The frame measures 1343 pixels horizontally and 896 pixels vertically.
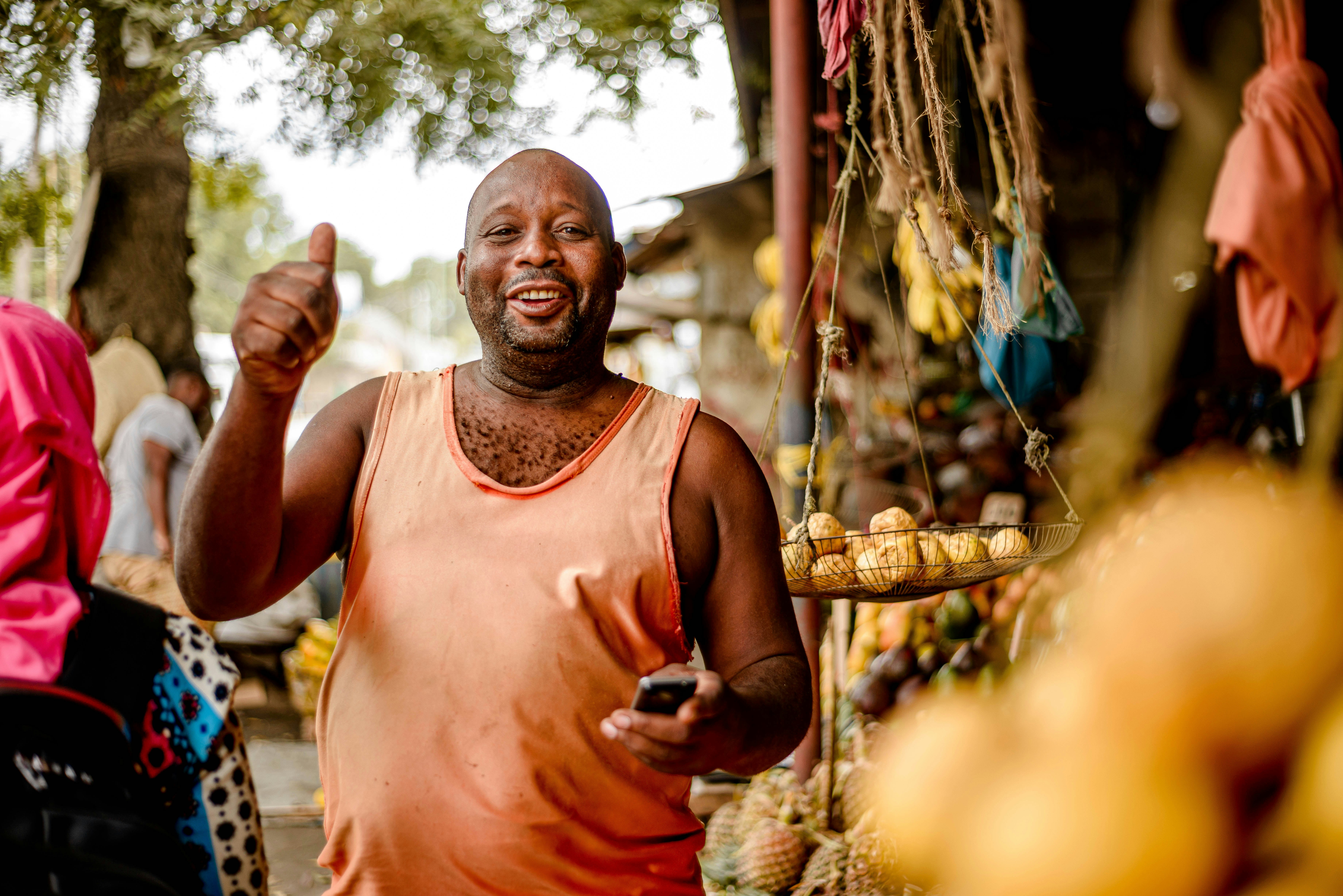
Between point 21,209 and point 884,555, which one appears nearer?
point 884,555

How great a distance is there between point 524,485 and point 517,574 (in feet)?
0.47

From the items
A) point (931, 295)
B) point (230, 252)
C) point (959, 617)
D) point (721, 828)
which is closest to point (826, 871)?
point (721, 828)

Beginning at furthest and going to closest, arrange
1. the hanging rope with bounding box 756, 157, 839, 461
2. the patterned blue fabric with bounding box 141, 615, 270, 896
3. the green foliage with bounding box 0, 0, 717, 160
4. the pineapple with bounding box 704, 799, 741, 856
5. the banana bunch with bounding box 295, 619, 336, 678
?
the banana bunch with bounding box 295, 619, 336, 678, the green foliage with bounding box 0, 0, 717, 160, the pineapple with bounding box 704, 799, 741, 856, the hanging rope with bounding box 756, 157, 839, 461, the patterned blue fabric with bounding box 141, 615, 270, 896

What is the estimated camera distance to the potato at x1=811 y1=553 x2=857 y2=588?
2.10 m

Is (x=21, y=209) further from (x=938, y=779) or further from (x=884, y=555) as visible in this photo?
(x=938, y=779)

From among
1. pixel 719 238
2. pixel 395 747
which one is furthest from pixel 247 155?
pixel 395 747

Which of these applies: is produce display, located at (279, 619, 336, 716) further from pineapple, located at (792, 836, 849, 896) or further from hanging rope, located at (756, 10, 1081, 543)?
hanging rope, located at (756, 10, 1081, 543)

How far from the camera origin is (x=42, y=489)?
1488mm

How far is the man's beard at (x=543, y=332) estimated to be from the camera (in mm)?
1538

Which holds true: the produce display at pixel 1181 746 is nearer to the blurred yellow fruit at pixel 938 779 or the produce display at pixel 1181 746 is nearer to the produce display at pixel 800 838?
the blurred yellow fruit at pixel 938 779

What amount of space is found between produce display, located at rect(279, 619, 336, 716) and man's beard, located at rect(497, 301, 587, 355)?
4293 mm

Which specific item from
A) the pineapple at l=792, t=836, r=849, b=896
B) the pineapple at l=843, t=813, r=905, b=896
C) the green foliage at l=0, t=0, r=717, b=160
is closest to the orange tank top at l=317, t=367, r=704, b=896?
the pineapple at l=843, t=813, r=905, b=896

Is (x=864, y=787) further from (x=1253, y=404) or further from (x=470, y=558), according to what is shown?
(x=1253, y=404)

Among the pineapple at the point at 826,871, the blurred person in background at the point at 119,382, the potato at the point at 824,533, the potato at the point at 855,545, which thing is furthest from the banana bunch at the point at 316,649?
the potato at the point at 855,545
